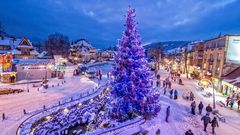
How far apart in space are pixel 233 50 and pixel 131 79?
2165 cm

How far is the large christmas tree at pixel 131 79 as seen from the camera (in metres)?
16.0

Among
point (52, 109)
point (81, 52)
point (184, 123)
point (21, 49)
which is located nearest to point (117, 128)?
point (184, 123)

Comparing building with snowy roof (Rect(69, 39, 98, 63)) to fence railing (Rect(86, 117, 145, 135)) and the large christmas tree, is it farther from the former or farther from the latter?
fence railing (Rect(86, 117, 145, 135))

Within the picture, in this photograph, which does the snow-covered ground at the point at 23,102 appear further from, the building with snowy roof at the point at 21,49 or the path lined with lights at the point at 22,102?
the building with snowy roof at the point at 21,49

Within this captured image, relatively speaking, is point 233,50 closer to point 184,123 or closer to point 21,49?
point 184,123

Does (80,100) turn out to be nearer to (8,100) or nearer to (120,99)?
(8,100)

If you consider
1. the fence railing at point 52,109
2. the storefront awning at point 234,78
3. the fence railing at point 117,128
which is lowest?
the fence railing at point 52,109

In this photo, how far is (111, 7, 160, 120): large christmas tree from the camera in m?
16.0

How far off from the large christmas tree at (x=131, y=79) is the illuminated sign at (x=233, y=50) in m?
19.8

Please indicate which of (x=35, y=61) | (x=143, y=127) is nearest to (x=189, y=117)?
(x=143, y=127)

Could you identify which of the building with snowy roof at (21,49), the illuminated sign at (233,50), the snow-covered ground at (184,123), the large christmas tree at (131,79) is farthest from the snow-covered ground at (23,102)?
the illuminated sign at (233,50)

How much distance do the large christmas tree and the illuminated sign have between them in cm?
1978

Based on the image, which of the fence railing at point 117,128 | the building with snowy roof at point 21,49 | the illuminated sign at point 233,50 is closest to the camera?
the fence railing at point 117,128

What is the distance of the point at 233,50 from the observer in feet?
94.9
